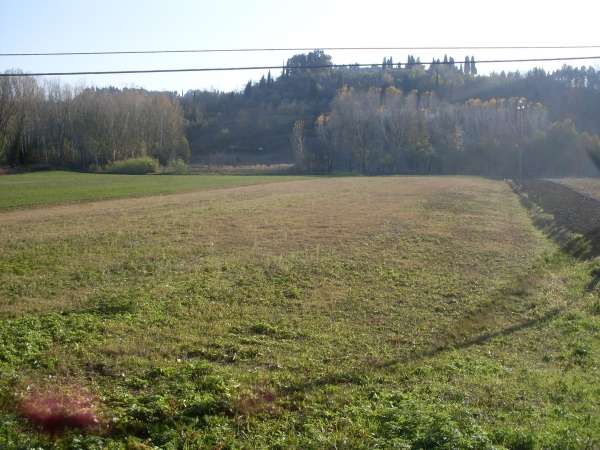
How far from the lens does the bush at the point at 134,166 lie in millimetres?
102875

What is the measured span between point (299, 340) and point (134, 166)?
9651 centimetres

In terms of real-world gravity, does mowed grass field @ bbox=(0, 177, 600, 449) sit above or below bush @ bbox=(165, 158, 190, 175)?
below

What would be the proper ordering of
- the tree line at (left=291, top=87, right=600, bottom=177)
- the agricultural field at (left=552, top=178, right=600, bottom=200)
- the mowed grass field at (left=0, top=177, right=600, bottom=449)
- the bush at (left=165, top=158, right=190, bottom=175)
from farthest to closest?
the tree line at (left=291, top=87, right=600, bottom=177) < the bush at (left=165, top=158, right=190, bottom=175) < the agricultural field at (left=552, top=178, right=600, bottom=200) < the mowed grass field at (left=0, top=177, right=600, bottom=449)

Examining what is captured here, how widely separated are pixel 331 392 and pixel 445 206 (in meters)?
35.9

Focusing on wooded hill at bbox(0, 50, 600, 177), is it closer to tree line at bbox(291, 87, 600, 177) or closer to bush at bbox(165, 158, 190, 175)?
tree line at bbox(291, 87, 600, 177)

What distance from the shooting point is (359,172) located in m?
122

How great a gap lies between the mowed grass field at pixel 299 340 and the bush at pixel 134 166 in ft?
257

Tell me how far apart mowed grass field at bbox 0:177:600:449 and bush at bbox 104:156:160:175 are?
78382 millimetres

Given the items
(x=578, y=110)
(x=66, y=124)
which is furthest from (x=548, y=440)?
(x=578, y=110)

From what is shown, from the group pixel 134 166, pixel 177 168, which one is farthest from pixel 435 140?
pixel 134 166

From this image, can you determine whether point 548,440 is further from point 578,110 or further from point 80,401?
point 578,110

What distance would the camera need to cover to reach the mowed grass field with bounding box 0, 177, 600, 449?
7805 mm

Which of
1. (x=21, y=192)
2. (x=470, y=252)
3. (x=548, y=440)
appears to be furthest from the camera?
(x=21, y=192)

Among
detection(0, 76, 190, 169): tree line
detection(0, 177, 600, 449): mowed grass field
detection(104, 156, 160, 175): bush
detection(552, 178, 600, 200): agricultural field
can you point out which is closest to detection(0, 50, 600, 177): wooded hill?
detection(0, 76, 190, 169): tree line
